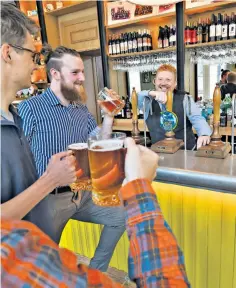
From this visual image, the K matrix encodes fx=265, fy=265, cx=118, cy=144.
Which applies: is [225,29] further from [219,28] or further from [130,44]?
[130,44]

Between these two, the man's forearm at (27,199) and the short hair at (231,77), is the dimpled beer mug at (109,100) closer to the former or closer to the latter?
the man's forearm at (27,199)

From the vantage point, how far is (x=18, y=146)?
0.76 meters

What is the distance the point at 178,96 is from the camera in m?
2.26

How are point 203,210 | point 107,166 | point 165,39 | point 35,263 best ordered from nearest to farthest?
point 35,263, point 107,166, point 203,210, point 165,39

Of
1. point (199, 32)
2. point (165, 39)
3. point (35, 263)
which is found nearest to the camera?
point (35, 263)

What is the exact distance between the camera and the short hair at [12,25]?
77cm

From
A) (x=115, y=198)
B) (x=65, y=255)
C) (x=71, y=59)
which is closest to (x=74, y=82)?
(x=71, y=59)

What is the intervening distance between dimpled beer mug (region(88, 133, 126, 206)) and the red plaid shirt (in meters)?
0.13

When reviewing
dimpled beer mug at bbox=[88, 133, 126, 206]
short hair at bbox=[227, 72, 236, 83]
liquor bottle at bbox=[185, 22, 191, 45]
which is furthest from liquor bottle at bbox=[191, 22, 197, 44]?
dimpled beer mug at bbox=[88, 133, 126, 206]

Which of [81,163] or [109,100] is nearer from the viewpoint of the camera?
[81,163]

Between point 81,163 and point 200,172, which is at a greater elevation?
point 81,163

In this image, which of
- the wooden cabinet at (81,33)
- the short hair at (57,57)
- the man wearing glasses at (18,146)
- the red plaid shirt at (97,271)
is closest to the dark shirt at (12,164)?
the man wearing glasses at (18,146)

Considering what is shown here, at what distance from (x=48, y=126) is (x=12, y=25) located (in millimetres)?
730

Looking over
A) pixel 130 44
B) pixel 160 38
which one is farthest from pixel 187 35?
pixel 130 44
